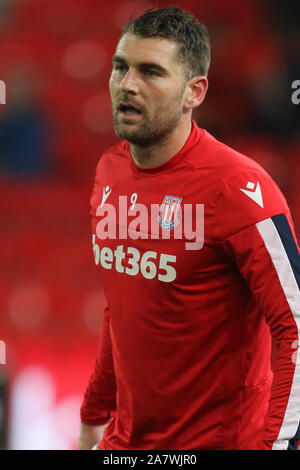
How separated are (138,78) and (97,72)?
1.55 metres

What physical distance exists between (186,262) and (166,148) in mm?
205

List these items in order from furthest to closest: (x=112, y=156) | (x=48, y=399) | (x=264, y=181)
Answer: (x=48, y=399), (x=112, y=156), (x=264, y=181)

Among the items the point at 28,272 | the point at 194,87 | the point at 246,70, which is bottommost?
the point at 28,272


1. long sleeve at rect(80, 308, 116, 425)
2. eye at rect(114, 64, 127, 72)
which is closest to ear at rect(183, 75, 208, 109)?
Result: eye at rect(114, 64, 127, 72)

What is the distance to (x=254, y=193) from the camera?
971 millimetres

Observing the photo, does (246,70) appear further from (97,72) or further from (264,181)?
(264,181)

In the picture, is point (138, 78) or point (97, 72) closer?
point (138, 78)

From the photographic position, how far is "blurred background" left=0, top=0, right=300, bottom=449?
2.35 meters

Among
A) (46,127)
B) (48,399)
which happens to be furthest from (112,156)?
(46,127)

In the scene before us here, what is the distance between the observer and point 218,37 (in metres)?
2.48

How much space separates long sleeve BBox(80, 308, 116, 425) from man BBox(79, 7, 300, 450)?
140 mm

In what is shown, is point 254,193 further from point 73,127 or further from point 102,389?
point 73,127

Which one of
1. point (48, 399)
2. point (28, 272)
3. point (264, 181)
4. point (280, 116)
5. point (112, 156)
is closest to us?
point (264, 181)

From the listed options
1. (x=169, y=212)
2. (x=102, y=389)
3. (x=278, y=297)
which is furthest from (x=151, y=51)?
(x=102, y=389)
